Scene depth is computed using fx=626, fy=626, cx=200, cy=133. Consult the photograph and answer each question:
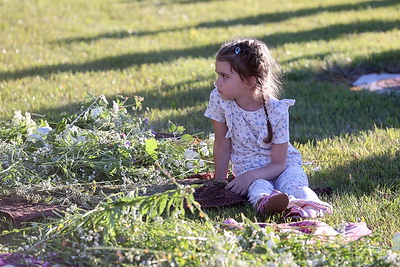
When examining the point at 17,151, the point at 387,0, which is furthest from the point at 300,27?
the point at 17,151

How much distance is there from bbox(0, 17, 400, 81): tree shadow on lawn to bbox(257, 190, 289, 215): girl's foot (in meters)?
4.11

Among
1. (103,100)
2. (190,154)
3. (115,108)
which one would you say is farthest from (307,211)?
(103,100)

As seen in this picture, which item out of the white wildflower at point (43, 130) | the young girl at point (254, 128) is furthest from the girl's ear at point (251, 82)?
the white wildflower at point (43, 130)

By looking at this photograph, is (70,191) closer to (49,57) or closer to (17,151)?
(17,151)

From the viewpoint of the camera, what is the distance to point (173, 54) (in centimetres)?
780

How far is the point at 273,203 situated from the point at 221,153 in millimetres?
680

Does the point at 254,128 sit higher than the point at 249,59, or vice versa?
the point at 249,59

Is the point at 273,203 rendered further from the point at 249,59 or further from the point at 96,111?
the point at 96,111

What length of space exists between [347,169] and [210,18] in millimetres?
6536

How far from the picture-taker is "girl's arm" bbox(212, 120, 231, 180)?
384cm

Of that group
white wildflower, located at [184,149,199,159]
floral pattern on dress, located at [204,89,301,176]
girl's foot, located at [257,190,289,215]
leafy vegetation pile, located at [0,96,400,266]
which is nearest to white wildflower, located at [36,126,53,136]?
leafy vegetation pile, located at [0,96,400,266]

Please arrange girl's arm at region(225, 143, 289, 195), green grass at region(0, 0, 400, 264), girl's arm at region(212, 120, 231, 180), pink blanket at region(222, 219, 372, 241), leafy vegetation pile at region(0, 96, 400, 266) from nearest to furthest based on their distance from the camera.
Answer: leafy vegetation pile at region(0, 96, 400, 266) → pink blanket at region(222, 219, 372, 241) → girl's arm at region(225, 143, 289, 195) → girl's arm at region(212, 120, 231, 180) → green grass at region(0, 0, 400, 264)

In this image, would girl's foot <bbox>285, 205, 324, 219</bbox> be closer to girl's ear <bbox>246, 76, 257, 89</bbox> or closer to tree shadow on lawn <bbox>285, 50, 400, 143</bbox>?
girl's ear <bbox>246, 76, 257, 89</bbox>

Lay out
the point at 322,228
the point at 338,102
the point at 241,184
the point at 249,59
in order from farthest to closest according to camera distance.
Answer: the point at 338,102
the point at 241,184
the point at 249,59
the point at 322,228
